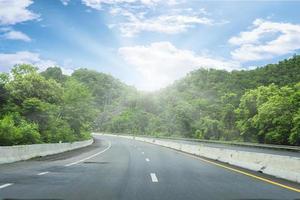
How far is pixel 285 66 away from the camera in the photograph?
9025cm

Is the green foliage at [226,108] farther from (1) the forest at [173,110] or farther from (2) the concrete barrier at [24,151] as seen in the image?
(2) the concrete barrier at [24,151]

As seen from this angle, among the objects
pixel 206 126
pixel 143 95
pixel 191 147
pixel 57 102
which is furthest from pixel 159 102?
pixel 191 147

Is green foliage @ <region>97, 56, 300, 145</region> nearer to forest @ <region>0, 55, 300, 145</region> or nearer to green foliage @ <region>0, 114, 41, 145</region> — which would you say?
forest @ <region>0, 55, 300, 145</region>

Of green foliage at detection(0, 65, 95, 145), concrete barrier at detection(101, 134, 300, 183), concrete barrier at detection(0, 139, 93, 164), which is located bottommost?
concrete barrier at detection(0, 139, 93, 164)

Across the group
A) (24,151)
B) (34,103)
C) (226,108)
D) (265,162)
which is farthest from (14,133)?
(226,108)

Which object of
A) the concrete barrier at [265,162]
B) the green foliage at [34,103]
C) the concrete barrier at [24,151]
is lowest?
the concrete barrier at [24,151]

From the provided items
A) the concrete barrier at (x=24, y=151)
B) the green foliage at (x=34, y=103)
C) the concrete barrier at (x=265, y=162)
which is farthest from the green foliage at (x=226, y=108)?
the concrete barrier at (x=24, y=151)

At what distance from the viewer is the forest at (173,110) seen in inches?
1667

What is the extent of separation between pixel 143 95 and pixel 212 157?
547ft

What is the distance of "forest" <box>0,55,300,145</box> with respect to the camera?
42.3 m

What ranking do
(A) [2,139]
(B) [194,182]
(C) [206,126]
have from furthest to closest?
(C) [206,126]
(A) [2,139]
(B) [194,182]

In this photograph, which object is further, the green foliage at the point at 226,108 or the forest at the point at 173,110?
the green foliage at the point at 226,108

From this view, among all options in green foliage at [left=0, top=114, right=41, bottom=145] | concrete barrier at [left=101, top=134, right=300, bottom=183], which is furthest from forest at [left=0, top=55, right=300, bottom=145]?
concrete barrier at [left=101, top=134, right=300, bottom=183]

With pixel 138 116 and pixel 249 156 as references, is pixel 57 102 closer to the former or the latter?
pixel 249 156
